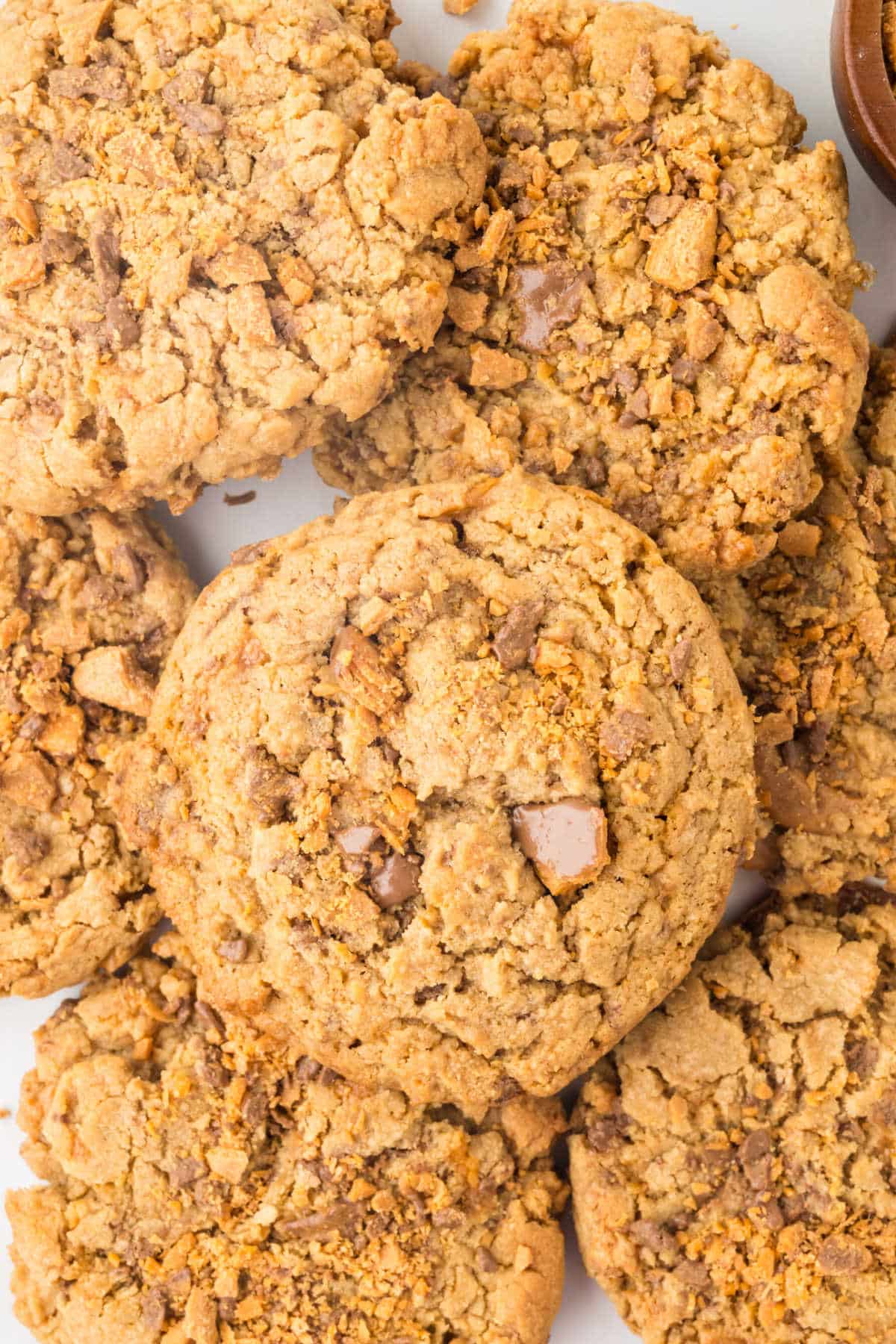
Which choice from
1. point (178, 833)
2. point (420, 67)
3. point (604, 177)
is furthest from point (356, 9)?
point (178, 833)

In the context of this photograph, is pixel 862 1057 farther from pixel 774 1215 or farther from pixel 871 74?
pixel 871 74

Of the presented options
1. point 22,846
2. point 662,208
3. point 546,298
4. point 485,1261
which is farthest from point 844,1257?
point 662,208

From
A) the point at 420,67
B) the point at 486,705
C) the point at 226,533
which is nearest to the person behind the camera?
the point at 486,705

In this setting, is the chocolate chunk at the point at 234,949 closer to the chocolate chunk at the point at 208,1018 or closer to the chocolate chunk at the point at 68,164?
the chocolate chunk at the point at 208,1018

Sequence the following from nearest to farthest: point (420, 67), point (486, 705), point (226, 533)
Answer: point (486, 705)
point (420, 67)
point (226, 533)

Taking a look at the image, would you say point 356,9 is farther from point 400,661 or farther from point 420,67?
point 400,661

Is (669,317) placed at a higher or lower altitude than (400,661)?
higher

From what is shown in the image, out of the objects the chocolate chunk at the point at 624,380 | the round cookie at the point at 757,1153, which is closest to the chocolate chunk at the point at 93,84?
the chocolate chunk at the point at 624,380
